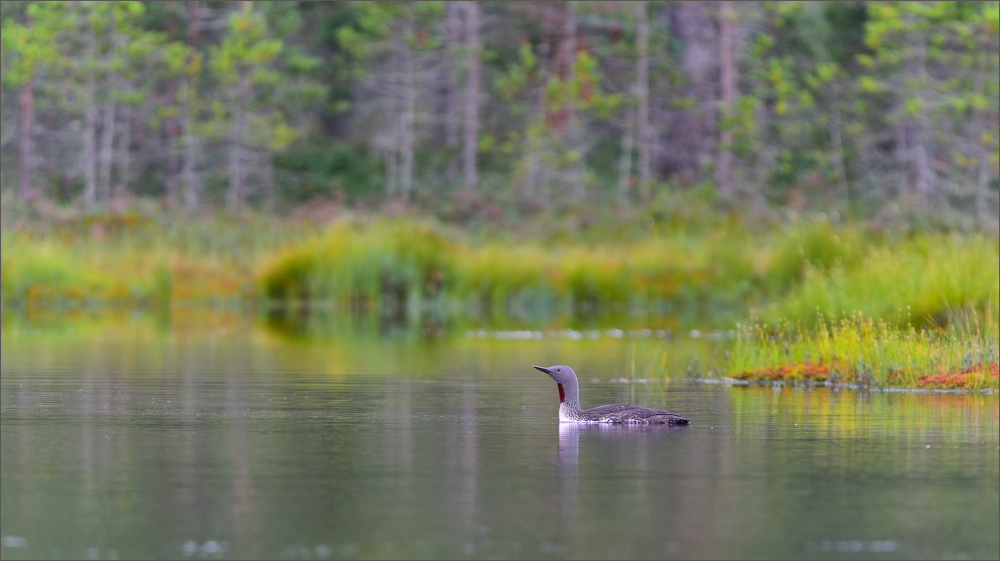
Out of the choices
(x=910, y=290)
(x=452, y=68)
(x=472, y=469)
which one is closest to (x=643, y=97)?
(x=452, y=68)

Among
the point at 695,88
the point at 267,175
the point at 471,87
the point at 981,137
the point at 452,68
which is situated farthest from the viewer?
the point at 452,68

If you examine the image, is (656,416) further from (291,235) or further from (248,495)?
(291,235)

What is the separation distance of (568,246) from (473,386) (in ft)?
82.7

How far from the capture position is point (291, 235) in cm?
4406

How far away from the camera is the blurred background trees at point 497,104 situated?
54.7 meters

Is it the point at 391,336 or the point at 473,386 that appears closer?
the point at 473,386

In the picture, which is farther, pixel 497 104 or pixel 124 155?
pixel 497 104

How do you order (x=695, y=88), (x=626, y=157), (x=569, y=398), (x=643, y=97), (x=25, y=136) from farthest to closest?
(x=695, y=88)
(x=25, y=136)
(x=626, y=157)
(x=643, y=97)
(x=569, y=398)

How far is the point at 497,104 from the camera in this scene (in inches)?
2559

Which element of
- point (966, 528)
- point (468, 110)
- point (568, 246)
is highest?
point (468, 110)

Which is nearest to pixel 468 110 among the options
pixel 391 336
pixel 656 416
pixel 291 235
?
pixel 291 235

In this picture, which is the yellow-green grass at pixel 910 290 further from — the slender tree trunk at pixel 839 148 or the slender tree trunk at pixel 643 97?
the slender tree trunk at pixel 839 148

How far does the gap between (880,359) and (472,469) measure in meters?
7.44

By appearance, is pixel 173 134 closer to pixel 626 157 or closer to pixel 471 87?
pixel 471 87
